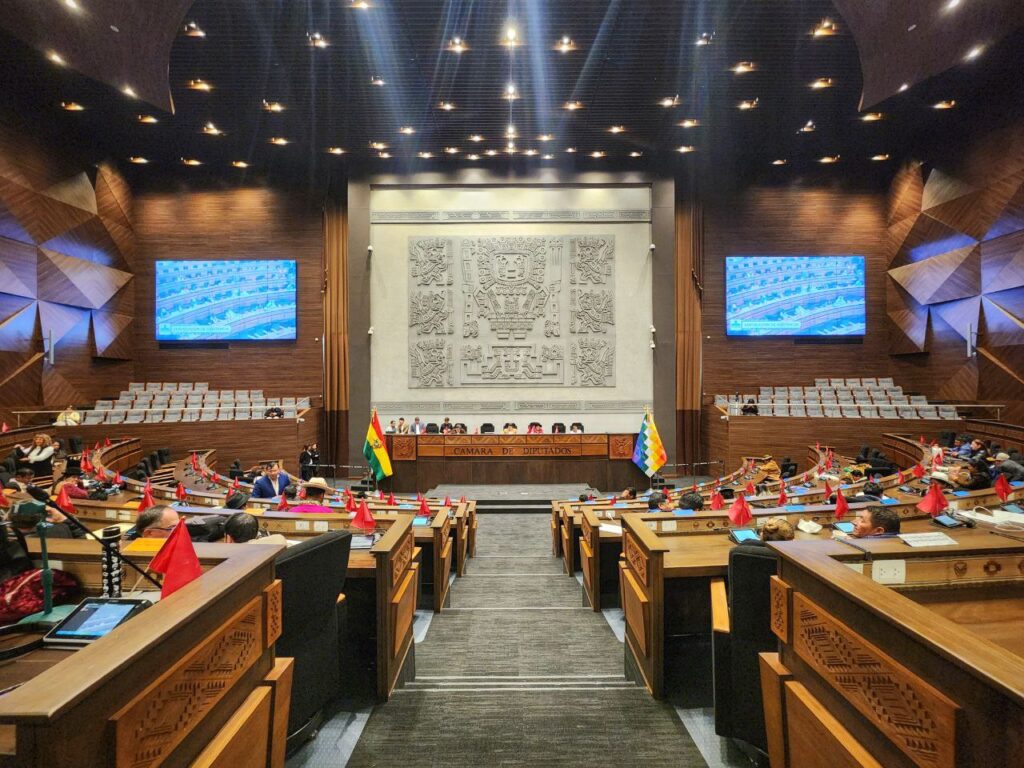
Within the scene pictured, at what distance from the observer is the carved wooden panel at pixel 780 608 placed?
177 cm

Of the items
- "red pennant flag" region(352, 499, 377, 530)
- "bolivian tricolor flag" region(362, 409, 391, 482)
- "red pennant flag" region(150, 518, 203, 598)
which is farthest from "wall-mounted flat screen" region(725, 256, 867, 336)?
"red pennant flag" region(150, 518, 203, 598)

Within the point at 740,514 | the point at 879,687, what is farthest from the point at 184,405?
the point at 879,687

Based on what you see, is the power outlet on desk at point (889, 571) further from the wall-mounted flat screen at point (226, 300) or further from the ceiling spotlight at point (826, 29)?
the wall-mounted flat screen at point (226, 300)

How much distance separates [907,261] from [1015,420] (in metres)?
4.47

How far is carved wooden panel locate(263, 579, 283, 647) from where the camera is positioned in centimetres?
176

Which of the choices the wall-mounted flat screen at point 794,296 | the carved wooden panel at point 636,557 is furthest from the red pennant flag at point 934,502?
the wall-mounted flat screen at point 794,296

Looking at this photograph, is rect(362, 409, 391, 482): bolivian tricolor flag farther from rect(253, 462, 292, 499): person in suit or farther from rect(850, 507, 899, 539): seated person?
rect(850, 507, 899, 539): seated person

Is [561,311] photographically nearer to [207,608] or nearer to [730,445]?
[730,445]

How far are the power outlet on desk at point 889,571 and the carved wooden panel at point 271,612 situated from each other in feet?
6.17

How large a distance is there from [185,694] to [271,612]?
49cm

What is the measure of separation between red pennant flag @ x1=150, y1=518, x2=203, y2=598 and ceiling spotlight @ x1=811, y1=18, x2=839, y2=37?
1016cm

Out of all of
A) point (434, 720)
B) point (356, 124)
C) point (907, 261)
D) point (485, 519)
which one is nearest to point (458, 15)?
point (356, 124)

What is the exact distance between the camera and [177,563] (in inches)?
62.6

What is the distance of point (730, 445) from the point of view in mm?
10586
